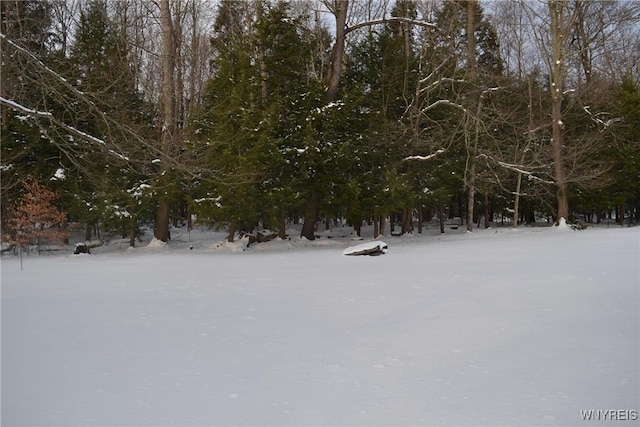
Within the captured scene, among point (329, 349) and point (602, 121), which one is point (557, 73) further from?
point (329, 349)

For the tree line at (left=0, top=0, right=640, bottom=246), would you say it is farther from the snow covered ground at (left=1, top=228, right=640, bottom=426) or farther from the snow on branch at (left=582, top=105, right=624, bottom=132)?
the snow covered ground at (left=1, top=228, right=640, bottom=426)

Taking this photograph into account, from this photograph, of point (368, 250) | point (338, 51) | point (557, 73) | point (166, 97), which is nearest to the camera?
point (166, 97)

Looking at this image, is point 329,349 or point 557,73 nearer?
point 329,349

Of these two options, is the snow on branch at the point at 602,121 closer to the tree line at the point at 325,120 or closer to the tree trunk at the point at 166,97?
the tree line at the point at 325,120

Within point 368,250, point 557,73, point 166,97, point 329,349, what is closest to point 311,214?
point 368,250

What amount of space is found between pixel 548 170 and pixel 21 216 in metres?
20.7

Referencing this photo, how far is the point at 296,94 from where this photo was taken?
1791cm

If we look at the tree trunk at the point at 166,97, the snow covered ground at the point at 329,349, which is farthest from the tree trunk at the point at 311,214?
the snow covered ground at the point at 329,349

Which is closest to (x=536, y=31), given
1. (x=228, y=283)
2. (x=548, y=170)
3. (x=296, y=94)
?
(x=548, y=170)

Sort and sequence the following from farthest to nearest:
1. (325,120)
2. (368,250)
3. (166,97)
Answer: (325,120), (368,250), (166,97)

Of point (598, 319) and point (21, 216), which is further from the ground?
point (21, 216)

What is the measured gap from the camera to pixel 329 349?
475cm

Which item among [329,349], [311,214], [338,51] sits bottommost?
[329,349]

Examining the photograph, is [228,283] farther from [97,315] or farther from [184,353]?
[184,353]
